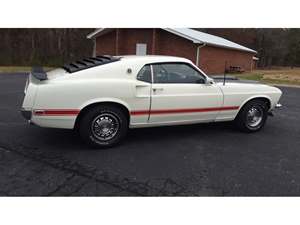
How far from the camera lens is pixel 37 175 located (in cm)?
330

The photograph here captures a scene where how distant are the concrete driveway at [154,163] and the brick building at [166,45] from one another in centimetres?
1503

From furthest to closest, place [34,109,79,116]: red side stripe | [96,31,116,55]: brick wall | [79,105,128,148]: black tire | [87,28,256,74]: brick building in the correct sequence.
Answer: [96,31,116,55]: brick wall
[87,28,256,74]: brick building
[79,105,128,148]: black tire
[34,109,79,116]: red side stripe

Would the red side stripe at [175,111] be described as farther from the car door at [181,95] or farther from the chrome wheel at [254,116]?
the chrome wheel at [254,116]

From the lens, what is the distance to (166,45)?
20578mm

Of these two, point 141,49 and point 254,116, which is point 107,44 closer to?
point 141,49

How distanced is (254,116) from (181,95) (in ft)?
5.97

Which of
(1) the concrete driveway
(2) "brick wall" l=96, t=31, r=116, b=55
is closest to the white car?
(1) the concrete driveway

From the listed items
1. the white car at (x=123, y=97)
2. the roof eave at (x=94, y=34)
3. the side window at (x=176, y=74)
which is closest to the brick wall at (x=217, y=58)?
the roof eave at (x=94, y=34)

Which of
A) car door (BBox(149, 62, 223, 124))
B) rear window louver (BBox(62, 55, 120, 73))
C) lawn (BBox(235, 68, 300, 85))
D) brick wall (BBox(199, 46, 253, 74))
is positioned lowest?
car door (BBox(149, 62, 223, 124))

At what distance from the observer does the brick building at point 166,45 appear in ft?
64.2

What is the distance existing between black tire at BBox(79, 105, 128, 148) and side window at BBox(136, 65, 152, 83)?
625mm

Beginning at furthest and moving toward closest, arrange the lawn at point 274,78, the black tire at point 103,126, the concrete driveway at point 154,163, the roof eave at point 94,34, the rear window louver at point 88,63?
the roof eave at point 94,34, the lawn at point 274,78, the rear window louver at point 88,63, the black tire at point 103,126, the concrete driveway at point 154,163

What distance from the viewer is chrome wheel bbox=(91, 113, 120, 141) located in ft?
13.6

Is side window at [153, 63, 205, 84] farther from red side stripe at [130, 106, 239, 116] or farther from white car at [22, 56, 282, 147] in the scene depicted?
red side stripe at [130, 106, 239, 116]
